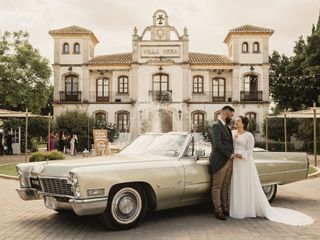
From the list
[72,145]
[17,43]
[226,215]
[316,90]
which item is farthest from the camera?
[316,90]

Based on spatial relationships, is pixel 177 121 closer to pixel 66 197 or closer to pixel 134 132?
pixel 134 132

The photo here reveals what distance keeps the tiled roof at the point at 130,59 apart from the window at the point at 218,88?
5.73 ft

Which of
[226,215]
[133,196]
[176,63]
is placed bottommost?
[226,215]

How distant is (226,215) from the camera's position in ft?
25.4

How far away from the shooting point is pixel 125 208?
6.68 m

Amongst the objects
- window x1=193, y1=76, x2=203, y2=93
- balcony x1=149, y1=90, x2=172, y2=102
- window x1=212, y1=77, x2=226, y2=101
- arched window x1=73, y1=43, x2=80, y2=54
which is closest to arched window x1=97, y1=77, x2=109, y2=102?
arched window x1=73, y1=43, x2=80, y2=54

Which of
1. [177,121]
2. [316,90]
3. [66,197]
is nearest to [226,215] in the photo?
[66,197]

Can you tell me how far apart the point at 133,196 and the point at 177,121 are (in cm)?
3208

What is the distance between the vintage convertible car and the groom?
8.6 inches

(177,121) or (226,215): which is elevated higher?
(177,121)

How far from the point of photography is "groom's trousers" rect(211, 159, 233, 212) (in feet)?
24.5

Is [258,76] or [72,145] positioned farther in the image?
[258,76]

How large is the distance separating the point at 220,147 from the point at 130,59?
1333 inches

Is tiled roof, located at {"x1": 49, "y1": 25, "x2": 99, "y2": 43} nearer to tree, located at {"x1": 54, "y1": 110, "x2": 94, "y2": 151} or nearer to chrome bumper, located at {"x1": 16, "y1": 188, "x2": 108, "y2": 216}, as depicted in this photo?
tree, located at {"x1": 54, "y1": 110, "x2": 94, "y2": 151}
